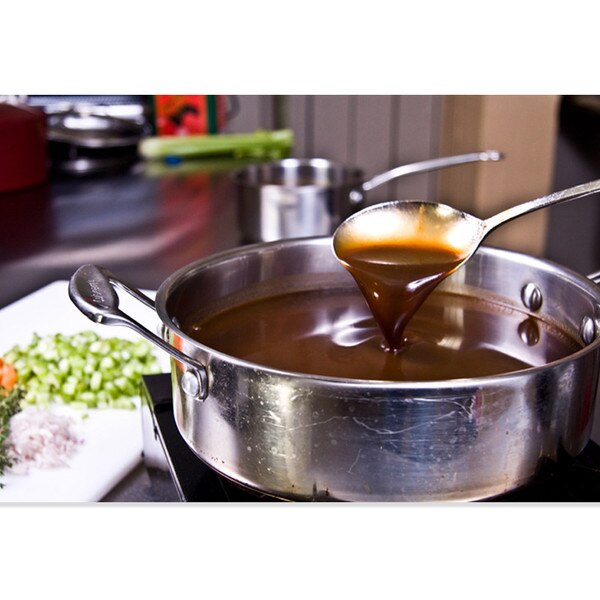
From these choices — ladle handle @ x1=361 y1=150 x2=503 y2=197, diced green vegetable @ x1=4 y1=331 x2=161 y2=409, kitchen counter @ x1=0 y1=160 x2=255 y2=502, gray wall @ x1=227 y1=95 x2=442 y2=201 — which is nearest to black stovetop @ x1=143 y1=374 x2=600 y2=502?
diced green vegetable @ x1=4 y1=331 x2=161 y2=409

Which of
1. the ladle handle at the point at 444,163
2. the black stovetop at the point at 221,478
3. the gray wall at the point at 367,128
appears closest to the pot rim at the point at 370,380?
the black stovetop at the point at 221,478

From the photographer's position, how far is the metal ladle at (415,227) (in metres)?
1.00

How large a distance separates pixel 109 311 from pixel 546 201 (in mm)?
459

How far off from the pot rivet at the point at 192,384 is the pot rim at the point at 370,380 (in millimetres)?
28

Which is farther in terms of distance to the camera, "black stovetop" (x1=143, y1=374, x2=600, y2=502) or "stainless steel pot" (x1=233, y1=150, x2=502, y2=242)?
"stainless steel pot" (x1=233, y1=150, x2=502, y2=242)

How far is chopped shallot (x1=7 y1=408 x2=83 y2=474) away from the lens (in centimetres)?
106

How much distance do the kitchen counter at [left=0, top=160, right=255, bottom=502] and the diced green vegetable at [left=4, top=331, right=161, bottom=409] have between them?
0.89 feet

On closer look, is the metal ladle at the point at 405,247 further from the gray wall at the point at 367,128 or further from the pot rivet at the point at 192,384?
the gray wall at the point at 367,128

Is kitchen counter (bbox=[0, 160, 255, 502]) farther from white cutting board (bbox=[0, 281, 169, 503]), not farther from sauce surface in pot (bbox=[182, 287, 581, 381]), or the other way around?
sauce surface in pot (bbox=[182, 287, 581, 381])

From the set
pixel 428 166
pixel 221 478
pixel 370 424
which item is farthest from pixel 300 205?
pixel 370 424

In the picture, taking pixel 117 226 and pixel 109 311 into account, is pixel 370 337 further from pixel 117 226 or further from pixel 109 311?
pixel 117 226
